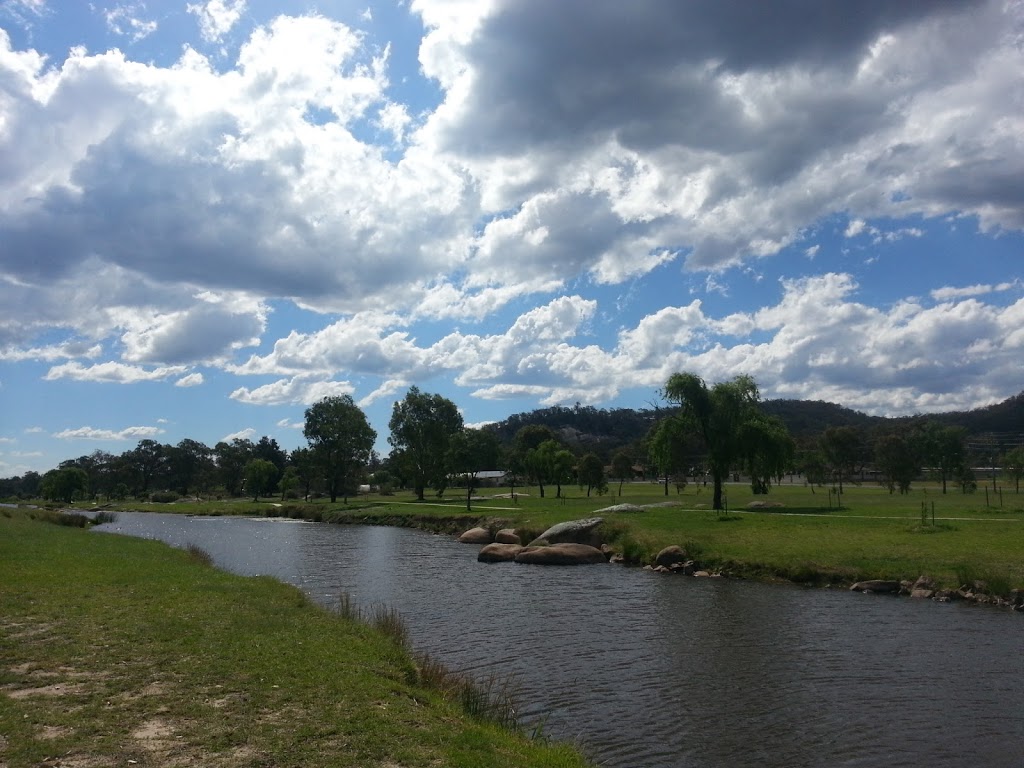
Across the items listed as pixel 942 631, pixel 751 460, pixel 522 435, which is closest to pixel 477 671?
pixel 942 631

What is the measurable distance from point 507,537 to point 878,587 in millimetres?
23173

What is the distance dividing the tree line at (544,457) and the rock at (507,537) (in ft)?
49.8

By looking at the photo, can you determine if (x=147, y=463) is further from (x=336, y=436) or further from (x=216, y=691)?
(x=216, y=691)

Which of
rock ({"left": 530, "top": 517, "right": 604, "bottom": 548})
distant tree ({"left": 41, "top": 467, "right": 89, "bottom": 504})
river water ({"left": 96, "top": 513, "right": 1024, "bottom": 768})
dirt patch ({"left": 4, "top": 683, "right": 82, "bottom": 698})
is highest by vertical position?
distant tree ({"left": 41, "top": 467, "right": 89, "bottom": 504})

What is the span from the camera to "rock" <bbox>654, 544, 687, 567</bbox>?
34094mm

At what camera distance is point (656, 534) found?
38.7m

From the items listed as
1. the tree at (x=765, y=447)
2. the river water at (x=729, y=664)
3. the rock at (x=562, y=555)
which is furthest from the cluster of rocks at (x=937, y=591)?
the tree at (x=765, y=447)

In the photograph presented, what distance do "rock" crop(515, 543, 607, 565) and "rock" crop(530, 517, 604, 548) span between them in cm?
185

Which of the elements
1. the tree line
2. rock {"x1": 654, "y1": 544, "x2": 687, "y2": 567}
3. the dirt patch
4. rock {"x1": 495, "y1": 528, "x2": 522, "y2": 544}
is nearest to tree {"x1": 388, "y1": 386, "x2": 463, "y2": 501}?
the tree line

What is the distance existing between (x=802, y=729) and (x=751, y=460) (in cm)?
4447

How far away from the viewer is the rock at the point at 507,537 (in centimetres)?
4466

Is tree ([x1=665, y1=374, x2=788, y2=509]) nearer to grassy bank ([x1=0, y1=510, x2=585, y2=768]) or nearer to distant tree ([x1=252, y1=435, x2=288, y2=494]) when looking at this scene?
grassy bank ([x1=0, y1=510, x2=585, y2=768])

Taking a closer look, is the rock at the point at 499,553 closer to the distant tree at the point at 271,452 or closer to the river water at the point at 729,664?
the river water at the point at 729,664

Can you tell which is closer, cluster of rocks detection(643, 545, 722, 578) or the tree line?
cluster of rocks detection(643, 545, 722, 578)
